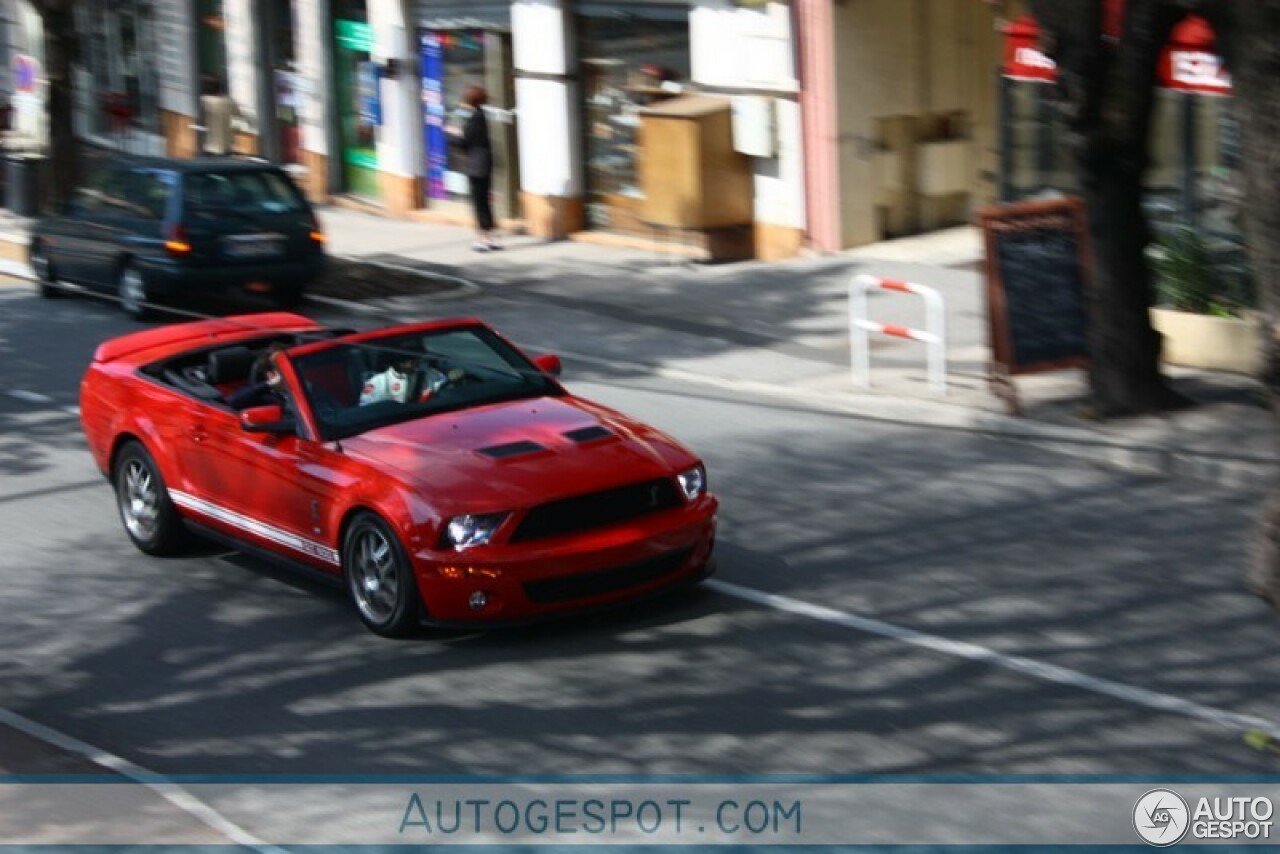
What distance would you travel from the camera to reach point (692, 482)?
10.3m

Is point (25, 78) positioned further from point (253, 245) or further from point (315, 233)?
point (253, 245)

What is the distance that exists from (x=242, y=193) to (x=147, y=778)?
485 inches

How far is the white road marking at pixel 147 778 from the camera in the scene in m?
7.79

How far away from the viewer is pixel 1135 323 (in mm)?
13766

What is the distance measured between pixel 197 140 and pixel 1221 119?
1933 centimetres

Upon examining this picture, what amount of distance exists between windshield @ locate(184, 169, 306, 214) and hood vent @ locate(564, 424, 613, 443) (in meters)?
10.3

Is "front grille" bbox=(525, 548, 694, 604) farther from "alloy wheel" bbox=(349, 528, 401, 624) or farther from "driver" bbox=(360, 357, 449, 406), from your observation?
"driver" bbox=(360, 357, 449, 406)

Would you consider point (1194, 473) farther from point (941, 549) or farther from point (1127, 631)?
point (1127, 631)

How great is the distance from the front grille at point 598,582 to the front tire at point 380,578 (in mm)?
602

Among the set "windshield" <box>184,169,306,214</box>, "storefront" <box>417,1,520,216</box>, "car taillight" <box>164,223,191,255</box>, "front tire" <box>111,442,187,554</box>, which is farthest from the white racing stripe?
"storefront" <box>417,1,520,216</box>

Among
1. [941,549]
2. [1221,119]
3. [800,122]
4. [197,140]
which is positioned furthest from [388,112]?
[941,549]

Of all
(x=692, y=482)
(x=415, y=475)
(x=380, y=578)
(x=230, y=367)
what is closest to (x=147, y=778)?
(x=380, y=578)

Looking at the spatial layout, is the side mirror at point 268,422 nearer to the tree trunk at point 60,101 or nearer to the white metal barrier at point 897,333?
the white metal barrier at point 897,333

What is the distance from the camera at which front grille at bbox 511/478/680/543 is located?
382 inches
